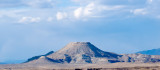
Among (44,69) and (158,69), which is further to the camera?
(44,69)

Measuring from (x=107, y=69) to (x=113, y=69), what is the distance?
2.87 meters

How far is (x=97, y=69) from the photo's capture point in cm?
18100

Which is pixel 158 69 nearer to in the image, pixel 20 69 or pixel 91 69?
pixel 91 69

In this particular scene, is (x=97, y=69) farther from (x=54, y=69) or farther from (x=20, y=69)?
(x=20, y=69)

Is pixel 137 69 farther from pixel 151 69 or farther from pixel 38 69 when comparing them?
pixel 38 69

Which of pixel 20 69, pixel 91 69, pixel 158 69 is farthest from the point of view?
pixel 20 69

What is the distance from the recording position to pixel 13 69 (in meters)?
197

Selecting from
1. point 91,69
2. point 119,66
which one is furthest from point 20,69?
point 119,66

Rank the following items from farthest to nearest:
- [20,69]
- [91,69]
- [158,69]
→ [20,69] → [91,69] → [158,69]

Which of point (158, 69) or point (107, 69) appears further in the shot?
point (107, 69)

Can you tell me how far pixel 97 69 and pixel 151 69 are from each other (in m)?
26.3

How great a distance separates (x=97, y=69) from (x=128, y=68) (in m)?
15.1

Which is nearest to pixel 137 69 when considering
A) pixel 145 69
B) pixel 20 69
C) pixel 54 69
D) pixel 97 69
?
pixel 145 69

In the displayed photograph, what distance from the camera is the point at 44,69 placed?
616 ft
